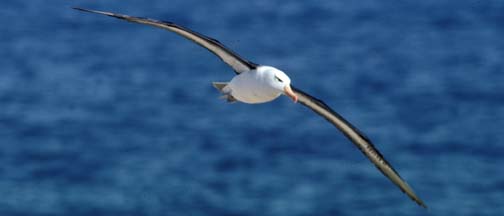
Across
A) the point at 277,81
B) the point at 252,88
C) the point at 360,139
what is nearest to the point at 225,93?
the point at 252,88

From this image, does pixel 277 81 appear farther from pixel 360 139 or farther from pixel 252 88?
pixel 360 139

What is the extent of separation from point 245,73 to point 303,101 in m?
1.37

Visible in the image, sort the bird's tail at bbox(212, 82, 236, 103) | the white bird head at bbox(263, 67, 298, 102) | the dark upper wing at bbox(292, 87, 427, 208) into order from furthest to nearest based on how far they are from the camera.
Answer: the dark upper wing at bbox(292, 87, 427, 208) → the bird's tail at bbox(212, 82, 236, 103) → the white bird head at bbox(263, 67, 298, 102)

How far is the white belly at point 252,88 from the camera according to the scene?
1417 cm

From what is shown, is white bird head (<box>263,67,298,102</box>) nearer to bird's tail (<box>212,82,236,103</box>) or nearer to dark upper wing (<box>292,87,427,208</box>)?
bird's tail (<box>212,82,236,103</box>)

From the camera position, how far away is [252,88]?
560 inches

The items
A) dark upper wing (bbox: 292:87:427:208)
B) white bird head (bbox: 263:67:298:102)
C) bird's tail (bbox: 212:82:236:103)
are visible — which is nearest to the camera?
white bird head (bbox: 263:67:298:102)

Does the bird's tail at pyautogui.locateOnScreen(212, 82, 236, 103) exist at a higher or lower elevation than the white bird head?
higher

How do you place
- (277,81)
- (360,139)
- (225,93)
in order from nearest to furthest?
1. (277,81)
2. (225,93)
3. (360,139)

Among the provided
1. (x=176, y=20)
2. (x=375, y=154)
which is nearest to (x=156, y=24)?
(x=375, y=154)

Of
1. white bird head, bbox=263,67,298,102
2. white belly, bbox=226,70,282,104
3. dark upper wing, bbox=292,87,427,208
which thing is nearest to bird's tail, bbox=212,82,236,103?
white belly, bbox=226,70,282,104

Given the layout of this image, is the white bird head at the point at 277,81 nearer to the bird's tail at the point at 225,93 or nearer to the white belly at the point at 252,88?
the white belly at the point at 252,88

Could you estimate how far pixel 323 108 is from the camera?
51.1ft

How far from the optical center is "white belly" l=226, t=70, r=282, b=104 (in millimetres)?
14172
